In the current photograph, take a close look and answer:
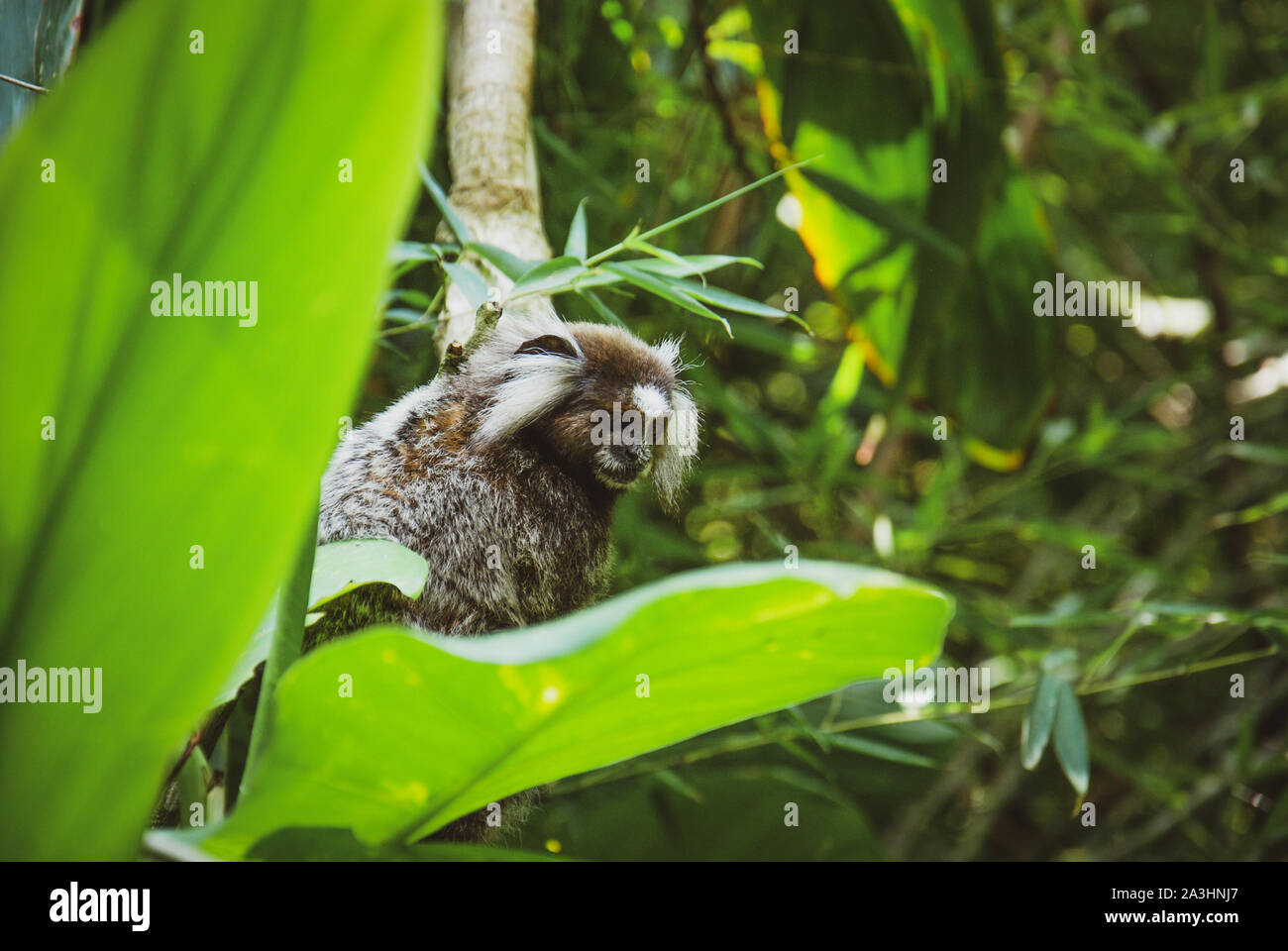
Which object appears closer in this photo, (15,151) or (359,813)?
(15,151)

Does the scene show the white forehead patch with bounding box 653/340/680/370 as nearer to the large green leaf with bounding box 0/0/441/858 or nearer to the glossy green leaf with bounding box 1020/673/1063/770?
the glossy green leaf with bounding box 1020/673/1063/770

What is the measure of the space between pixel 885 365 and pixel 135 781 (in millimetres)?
1276

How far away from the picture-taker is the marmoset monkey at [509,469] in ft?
3.03

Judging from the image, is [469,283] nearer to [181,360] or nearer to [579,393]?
[579,393]

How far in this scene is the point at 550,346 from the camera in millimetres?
998

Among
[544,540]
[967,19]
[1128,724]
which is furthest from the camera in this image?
[1128,724]

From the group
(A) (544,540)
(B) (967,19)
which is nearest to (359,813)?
(A) (544,540)

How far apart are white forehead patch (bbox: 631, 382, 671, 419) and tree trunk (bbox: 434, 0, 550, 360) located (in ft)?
0.64

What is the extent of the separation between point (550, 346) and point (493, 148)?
26cm

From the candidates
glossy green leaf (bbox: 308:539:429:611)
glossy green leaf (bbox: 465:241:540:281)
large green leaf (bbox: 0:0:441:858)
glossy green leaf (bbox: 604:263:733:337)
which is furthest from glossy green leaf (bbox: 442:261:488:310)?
large green leaf (bbox: 0:0:441:858)

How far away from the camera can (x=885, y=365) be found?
1497mm

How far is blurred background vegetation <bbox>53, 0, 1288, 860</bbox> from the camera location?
141cm

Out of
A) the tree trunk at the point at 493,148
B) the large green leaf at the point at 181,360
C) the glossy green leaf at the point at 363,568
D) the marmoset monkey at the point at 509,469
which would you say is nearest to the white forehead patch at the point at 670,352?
the marmoset monkey at the point at 509,469
